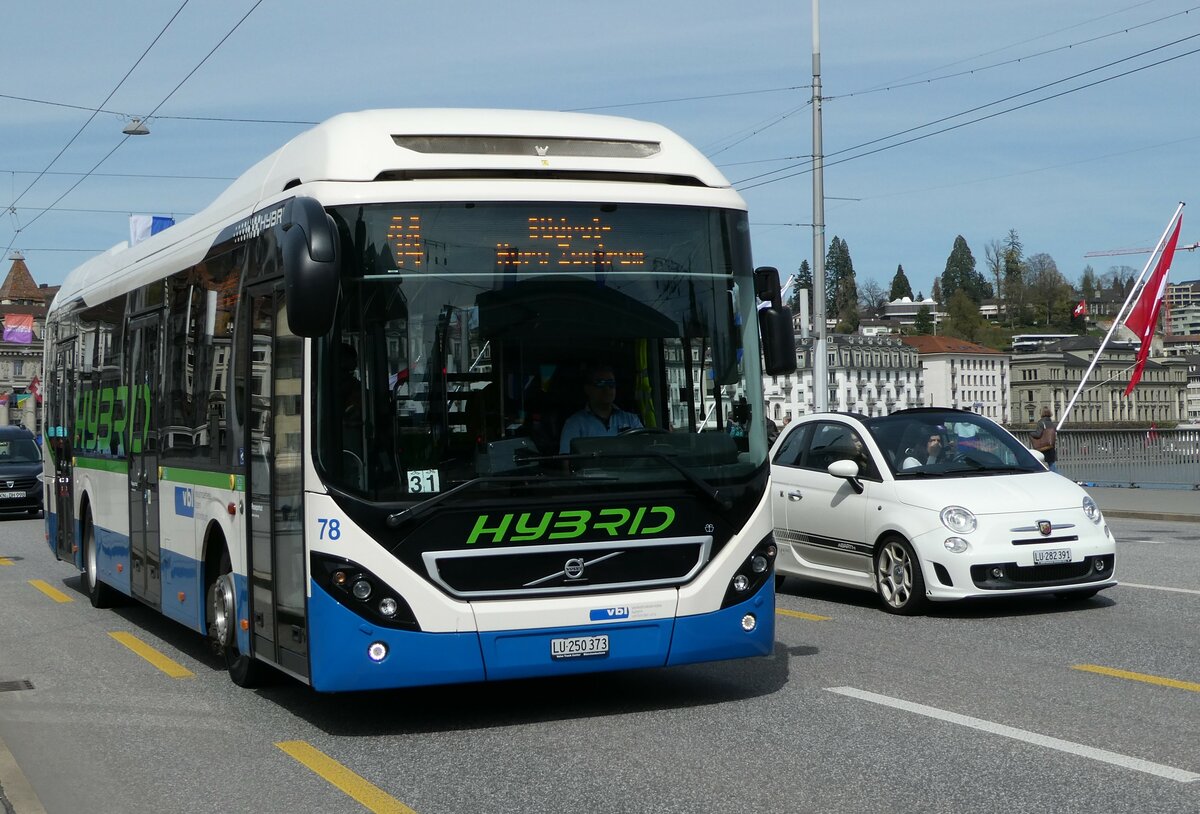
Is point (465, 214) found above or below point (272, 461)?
above

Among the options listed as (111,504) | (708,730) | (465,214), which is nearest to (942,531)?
(708,730)

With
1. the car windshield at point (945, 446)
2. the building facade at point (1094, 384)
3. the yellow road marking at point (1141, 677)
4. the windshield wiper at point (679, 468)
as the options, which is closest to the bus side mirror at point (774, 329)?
the windshield wiper at point (679, 468)

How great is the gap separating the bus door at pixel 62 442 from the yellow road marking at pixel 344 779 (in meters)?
8.09

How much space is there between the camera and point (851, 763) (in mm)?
6828

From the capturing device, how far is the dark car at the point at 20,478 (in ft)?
99.6

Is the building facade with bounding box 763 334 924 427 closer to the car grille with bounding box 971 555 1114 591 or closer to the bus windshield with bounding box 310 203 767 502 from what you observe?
the car grille with bounding box 971 555 1114 591

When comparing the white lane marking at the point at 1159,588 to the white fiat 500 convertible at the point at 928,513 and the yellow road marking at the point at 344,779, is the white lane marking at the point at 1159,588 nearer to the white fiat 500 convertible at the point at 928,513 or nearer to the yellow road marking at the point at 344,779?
the white fiat 500 convertible at the point at 928,513

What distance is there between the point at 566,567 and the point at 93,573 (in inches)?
303

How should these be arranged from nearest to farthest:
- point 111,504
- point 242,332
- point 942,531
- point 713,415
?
point 713,415, point 242,332, point 942,531, point 111,504

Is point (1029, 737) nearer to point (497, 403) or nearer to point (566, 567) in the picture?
point (566, 567)

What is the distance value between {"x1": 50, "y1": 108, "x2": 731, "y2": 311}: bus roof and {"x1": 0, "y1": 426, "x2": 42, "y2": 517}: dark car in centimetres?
2303

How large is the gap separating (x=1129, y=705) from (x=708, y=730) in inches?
84.4

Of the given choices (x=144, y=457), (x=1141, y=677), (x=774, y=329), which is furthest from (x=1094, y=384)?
(x=774, y=329)

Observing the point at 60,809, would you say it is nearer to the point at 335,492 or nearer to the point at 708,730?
the point at 335,492
